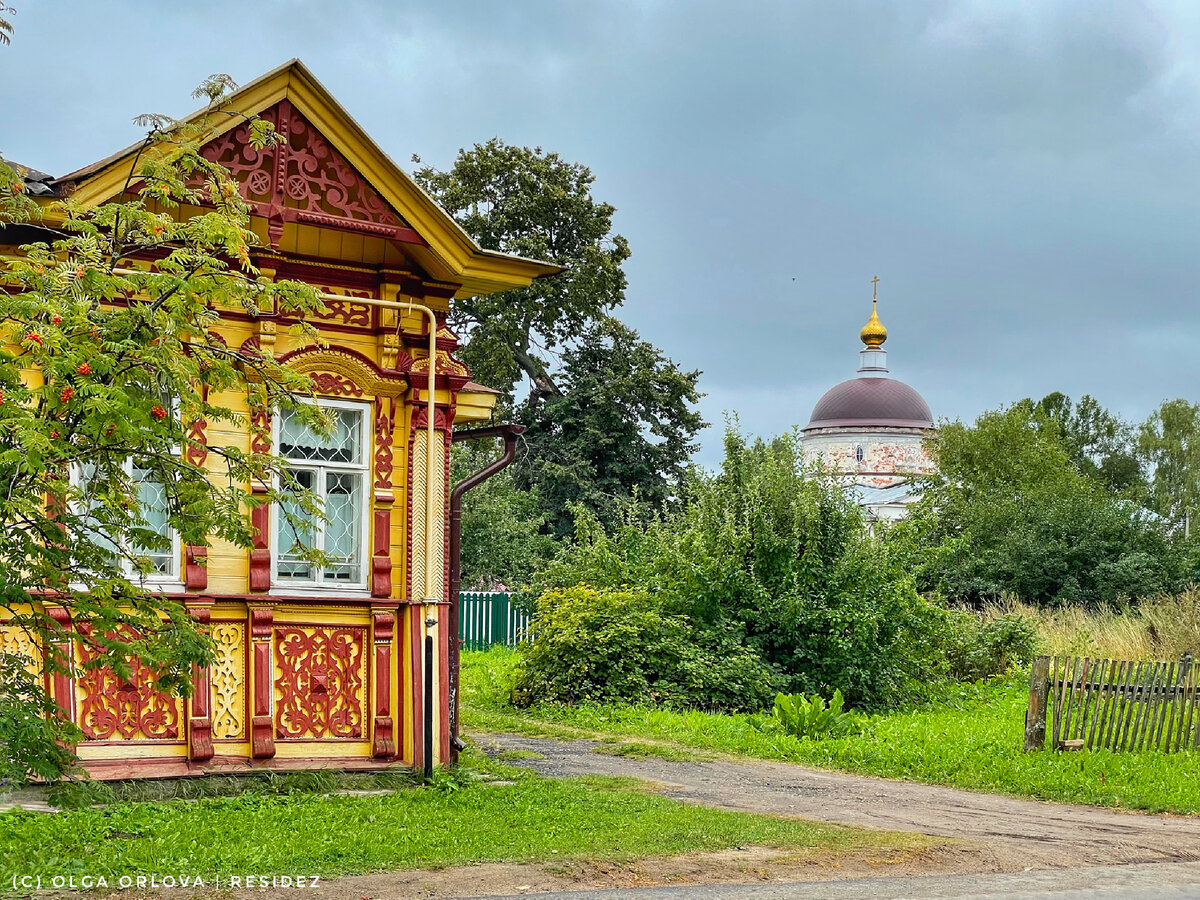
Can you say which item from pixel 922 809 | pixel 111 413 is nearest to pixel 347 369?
pixel 111 413

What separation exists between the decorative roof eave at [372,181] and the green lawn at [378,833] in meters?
4.54

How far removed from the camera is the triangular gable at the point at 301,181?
38.1ft

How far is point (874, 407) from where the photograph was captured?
8150 centimetres

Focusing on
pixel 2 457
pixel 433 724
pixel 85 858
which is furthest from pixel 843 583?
pixel 2 457

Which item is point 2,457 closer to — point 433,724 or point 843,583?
point 433,724

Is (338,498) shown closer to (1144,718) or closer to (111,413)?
(111,413)

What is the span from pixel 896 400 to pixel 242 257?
76.3 meters

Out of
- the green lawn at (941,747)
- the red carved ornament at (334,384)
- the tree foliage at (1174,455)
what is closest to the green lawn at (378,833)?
the red carved ornament at (334,384)

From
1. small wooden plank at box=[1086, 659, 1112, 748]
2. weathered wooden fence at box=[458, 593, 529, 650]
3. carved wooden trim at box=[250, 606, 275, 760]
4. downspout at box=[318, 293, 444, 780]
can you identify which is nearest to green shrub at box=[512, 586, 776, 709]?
small wooden plank at box=[1086, 659, 1112, 748]

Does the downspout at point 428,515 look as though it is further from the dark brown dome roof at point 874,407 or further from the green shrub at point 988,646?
the dark brown dome roof at point 874,407

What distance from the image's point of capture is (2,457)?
21.4 feet

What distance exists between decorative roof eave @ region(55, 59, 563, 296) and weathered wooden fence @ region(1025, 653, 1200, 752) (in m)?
7.31

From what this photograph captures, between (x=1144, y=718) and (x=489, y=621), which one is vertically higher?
(x=489, y=621)

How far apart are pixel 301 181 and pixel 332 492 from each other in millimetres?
2705
